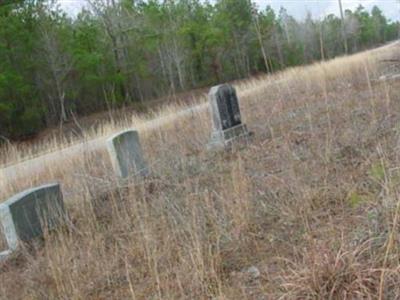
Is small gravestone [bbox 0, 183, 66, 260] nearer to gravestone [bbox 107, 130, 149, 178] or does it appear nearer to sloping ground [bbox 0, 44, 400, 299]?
sloping ground [bbox 0, 44, 400, 299]

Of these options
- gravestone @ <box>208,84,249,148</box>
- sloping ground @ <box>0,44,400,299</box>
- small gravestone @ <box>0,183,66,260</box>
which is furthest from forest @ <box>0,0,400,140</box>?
small gravestone @ <box>0,183,66,260</box>

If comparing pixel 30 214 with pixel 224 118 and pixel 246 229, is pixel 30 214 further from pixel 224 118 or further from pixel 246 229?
pixel 224 118

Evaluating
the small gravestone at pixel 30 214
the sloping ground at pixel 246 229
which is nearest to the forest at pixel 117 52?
the sloping ground at pixel 246 229

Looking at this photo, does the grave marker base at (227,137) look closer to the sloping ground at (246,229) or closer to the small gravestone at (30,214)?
the sloping ground at (246,229)

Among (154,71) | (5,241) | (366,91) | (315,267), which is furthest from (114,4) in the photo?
(315,267)

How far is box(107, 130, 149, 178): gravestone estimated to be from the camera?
6.31 meters

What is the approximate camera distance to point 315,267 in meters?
2.35

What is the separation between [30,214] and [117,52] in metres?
25.4

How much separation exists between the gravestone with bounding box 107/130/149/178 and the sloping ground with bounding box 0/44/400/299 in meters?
0.25

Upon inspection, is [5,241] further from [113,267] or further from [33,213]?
[113,267]

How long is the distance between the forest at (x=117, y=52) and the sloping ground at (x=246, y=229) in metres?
9.52

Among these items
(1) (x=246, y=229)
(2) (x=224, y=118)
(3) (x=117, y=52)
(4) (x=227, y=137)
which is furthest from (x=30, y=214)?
(3) (x=117, y=52)

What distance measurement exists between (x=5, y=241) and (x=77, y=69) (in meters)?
21.7

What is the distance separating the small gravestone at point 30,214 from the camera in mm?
4430
